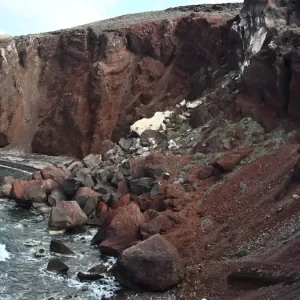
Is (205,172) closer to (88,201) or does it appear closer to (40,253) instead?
(88,201)

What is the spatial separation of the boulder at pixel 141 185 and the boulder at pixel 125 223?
408cm

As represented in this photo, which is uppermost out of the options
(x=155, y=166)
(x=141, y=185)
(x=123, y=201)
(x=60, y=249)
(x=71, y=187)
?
(x=155, y=166)

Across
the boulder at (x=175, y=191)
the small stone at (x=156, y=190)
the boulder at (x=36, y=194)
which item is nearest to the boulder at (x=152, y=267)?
the boulder at (x=175, y=191)

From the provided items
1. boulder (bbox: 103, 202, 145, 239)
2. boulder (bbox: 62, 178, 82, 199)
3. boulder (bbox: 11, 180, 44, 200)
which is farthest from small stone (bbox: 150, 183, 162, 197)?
boulder (bbox: 11, 180, 44, 200)

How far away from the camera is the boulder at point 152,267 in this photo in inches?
733

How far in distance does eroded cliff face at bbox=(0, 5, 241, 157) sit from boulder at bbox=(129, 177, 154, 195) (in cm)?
1686

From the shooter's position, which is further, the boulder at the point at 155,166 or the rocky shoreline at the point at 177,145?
the boulder at the point at 155,166

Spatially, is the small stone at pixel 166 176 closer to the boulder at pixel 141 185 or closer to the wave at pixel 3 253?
the boulder at pixel 141 185

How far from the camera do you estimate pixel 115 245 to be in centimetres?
2375

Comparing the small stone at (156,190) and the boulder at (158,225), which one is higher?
the small stone at (156,190)

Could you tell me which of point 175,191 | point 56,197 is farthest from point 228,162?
point 56,197

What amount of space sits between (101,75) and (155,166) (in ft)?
70.8

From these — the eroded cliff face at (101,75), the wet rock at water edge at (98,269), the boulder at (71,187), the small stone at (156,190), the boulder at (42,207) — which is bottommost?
the boulder at (42,207)

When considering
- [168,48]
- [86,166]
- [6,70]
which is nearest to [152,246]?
[86,166]
